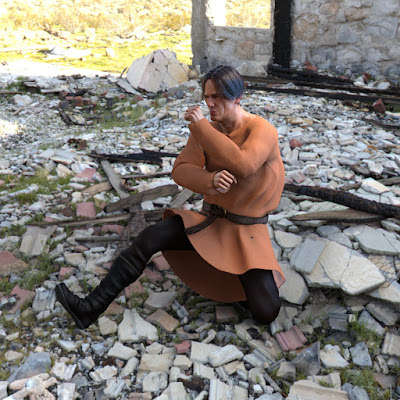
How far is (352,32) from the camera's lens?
933cm

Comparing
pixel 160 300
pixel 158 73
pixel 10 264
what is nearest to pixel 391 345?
pixel 160 300

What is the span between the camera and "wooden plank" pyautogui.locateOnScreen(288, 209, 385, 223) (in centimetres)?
376

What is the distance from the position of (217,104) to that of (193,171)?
43 cm

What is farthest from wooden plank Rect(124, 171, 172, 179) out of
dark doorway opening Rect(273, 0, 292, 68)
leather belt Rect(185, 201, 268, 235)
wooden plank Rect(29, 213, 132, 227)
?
dark doorway opening Rect(273, 0, 292, 68)

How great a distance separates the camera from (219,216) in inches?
120

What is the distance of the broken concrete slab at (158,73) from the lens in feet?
32.8

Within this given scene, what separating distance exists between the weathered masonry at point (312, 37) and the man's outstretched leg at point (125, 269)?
771 cm

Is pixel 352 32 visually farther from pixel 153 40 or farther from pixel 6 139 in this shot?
pixel 153 40

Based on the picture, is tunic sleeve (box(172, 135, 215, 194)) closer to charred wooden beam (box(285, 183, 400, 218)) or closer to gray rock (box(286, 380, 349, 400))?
gray rock (box(286, 380, 349, 400))

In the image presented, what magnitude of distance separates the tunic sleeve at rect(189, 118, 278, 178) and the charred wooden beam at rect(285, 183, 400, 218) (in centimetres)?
146

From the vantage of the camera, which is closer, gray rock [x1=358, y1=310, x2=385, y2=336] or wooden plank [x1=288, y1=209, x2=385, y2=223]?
gray rock [x1=358, y1=310, x2=385, y2=336]

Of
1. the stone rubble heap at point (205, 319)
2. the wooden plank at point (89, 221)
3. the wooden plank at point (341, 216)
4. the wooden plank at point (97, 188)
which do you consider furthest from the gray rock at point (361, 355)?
the wooden plank at point (97, 188)

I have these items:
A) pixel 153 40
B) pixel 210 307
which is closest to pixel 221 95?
pixel 210 307

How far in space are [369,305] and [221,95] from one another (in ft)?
5.92
